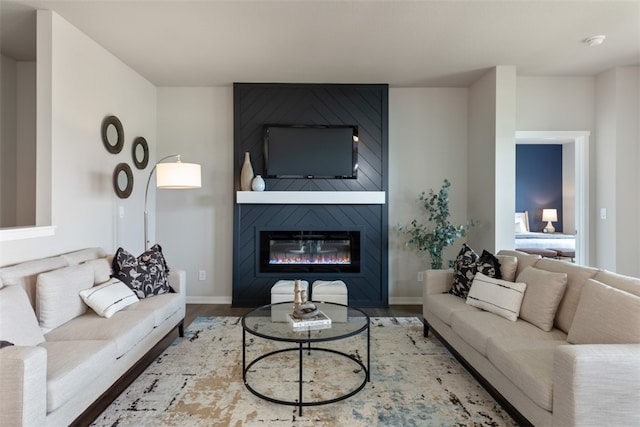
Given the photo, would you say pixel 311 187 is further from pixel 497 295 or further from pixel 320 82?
pixel 497 295

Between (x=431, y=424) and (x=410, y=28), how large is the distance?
2.93 meters

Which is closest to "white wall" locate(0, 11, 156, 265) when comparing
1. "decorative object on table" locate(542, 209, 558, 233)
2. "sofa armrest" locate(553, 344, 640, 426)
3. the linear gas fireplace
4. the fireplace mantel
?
the fireplace mantel

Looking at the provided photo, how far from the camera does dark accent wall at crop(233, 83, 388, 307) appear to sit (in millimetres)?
4246

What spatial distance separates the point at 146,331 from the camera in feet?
8.09

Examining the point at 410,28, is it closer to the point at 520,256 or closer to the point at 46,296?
the point at 520,256

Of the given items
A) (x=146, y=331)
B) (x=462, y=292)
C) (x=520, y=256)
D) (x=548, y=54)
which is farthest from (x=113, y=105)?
(x=548, y=54)

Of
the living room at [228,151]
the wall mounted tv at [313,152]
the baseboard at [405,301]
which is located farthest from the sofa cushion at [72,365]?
the baseboard at [405,301]

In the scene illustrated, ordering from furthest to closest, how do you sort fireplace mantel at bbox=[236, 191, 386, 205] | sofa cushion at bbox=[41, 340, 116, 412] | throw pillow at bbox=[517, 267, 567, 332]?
fireplace mantel at bbox=[236, 191, 386, 205] < throw pillow at bbox=[517, 267, 567, 332] < sofa cushion at bbox=[41, 340, 116, 412]

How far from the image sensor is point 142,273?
2.92 meters

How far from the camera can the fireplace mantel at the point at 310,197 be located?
412cm

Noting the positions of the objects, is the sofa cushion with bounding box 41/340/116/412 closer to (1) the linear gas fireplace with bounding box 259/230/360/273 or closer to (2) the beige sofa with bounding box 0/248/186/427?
(2) the beige sofa with bounding box 0/248/186/427

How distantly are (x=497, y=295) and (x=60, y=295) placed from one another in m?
3.06

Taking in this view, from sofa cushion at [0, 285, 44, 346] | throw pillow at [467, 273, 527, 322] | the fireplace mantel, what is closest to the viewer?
sofa cushion at [0, 285, 44, 346]

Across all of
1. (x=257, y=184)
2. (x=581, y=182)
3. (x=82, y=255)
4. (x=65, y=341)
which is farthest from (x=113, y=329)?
(x=581, y=182)
